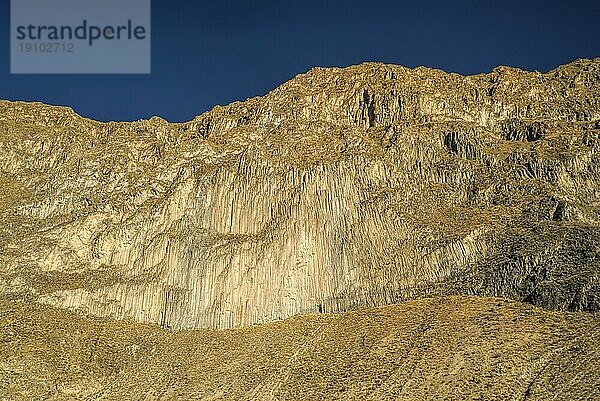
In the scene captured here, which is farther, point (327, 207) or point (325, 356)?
point (327, 207)

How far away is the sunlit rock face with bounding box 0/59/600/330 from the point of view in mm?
61375

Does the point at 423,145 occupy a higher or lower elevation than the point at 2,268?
higher

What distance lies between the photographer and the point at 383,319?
58.1 meters

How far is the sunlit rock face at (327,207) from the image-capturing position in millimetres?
61375

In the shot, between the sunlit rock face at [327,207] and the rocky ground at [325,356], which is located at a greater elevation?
the sunlit rock face at [327,207]

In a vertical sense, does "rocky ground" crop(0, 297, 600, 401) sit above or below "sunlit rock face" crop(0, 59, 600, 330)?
below

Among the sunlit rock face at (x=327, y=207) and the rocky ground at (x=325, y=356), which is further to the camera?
the sunlit rock face at (x=327, y=207)

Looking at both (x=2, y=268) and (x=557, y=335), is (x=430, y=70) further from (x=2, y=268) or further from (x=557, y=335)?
(x=2, y=268)

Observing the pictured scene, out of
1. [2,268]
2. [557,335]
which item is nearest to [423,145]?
[557,335]

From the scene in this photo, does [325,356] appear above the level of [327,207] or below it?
below

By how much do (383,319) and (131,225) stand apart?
25.7 m

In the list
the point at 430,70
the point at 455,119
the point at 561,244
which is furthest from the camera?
the point at 430,70

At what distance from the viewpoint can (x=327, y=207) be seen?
6688 centimetres

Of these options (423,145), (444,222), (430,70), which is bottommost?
(444,222)
